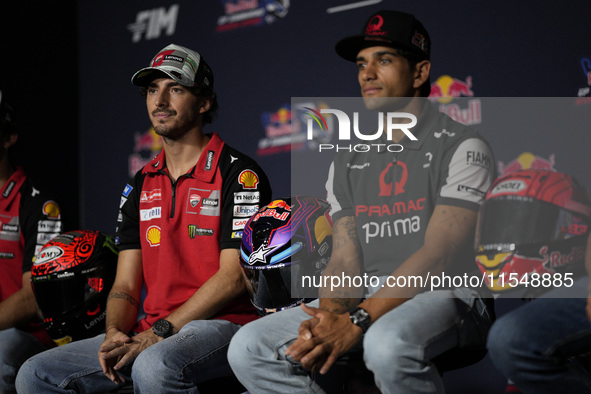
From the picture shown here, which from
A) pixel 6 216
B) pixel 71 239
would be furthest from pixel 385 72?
pixel 6 216

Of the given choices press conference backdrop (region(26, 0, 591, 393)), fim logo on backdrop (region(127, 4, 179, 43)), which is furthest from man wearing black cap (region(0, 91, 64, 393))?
fim logo on backdrop (region(127, 4, 179, 43))

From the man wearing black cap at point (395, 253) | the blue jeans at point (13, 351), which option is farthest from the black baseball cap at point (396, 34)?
the blue jeans at point (13, 351)

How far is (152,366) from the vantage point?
1.82 metres

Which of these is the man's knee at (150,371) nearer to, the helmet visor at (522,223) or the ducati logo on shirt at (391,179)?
the ducati logo on shirt at (391,179)

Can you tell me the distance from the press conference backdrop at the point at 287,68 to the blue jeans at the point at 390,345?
111 cm

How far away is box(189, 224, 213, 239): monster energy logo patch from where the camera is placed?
223 cm

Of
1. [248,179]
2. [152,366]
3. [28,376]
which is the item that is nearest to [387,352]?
[152,366]

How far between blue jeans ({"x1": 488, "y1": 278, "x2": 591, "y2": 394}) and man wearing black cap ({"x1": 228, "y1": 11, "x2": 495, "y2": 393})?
0.55 ft

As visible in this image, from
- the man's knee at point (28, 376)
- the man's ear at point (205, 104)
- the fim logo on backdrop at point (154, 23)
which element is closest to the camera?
the man's knee at point (28, 376)

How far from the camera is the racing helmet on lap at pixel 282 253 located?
6.48 feet

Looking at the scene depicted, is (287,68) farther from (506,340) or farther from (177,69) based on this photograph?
(506,340)

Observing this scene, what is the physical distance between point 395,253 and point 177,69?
1.05 m

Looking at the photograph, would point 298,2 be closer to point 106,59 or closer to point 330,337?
point 106,59

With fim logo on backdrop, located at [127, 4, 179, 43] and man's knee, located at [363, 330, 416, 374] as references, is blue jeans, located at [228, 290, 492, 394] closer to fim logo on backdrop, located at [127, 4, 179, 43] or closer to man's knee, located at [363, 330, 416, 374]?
man's knee, located at [363, 330, 416, 374]
